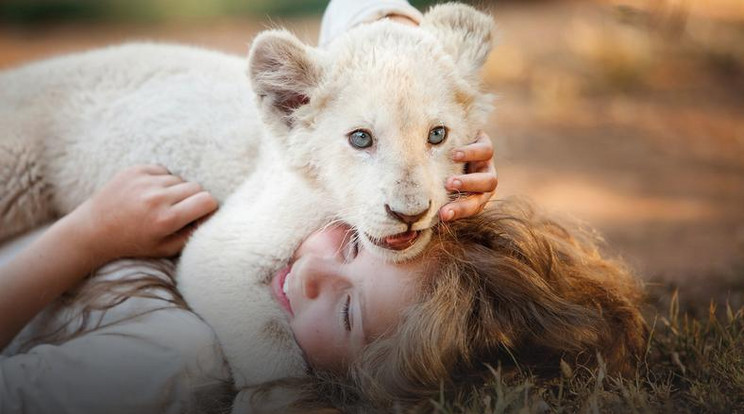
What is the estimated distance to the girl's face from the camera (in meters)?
2.59

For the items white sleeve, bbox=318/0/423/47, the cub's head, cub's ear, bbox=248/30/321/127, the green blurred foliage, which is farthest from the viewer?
the green blurred foliage

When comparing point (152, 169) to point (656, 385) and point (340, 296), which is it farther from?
point (656, 385)

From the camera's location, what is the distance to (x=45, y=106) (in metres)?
3.59

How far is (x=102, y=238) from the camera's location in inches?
118

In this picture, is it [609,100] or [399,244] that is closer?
[399,244]

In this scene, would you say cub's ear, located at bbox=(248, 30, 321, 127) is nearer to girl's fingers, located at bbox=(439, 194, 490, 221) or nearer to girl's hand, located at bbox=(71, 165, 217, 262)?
girl's hand, located at bbox=(71, 165, 217, 262)

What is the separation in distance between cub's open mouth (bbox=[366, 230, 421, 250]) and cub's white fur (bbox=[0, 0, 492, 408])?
0.03m

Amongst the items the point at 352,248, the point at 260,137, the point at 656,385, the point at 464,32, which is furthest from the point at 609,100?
the point at 352,248

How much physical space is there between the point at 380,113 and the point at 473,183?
411 millimetres

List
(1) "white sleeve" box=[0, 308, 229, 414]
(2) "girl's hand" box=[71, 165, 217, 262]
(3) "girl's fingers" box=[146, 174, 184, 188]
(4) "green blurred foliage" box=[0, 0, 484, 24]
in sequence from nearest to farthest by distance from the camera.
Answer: (1) "white sleeve" box=[0, 308, 229, 414]
(2) "girl's hand" box=[71, 165, 217, 262]
(3) "girl's fingers" box=[146, 174, 184, 188]
(4) "green blurred foliage" box=[0, 0, 484, 24]

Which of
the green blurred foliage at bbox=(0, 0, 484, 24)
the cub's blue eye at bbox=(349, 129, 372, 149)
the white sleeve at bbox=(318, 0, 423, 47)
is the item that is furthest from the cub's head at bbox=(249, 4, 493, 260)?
the green blurred foliage at bbox=(0, 0, 484, 24)

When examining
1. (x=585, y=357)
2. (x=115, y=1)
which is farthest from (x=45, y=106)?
(x=115, y=1)

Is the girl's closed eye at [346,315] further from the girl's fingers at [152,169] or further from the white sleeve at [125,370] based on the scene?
the girl's fingers at [152,169]

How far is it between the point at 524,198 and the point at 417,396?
103 cm
